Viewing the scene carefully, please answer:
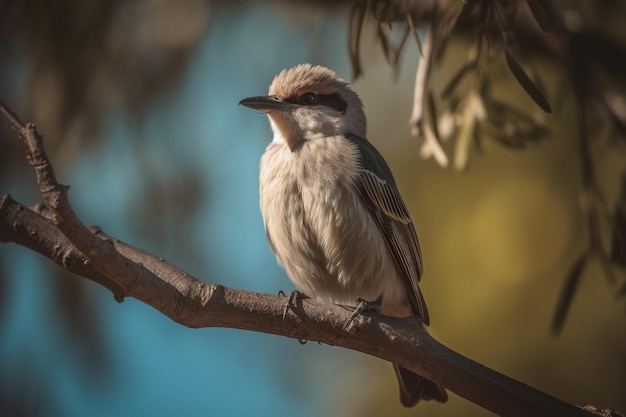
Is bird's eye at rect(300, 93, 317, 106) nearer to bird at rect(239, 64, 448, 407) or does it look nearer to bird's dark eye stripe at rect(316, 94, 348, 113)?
bird's dark eye stripe at rect(316, 94, 348, 113)

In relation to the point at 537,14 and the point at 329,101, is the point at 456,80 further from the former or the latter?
the point at 329,101

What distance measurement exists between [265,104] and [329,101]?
33cm

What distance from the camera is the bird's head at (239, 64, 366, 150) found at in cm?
350

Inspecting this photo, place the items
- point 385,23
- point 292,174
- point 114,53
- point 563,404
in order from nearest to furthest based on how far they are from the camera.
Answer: point 563,404
point 385,23
point 292,174
point 114,53

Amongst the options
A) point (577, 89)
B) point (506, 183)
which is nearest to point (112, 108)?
point (506, 183)

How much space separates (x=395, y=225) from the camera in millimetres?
3334

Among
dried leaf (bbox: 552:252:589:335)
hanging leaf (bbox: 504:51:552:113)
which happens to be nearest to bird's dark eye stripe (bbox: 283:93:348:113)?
hanging leaf (bbox: 504:51:552:113)

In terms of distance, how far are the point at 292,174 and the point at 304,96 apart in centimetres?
56

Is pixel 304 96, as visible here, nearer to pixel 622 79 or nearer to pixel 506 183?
pixel 506 183

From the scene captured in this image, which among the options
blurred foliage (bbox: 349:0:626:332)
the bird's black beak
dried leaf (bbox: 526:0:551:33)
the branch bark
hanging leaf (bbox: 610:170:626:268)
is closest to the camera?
the branch bark

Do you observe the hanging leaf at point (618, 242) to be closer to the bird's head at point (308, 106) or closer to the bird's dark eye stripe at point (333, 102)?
the bird's head at point (308, 106)

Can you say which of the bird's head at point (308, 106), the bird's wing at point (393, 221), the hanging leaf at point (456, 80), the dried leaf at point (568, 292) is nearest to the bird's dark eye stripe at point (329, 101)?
the bird's head at point (308, 106)

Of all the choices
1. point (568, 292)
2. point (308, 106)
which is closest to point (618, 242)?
point (568, 292)

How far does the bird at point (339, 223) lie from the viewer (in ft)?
10.5
